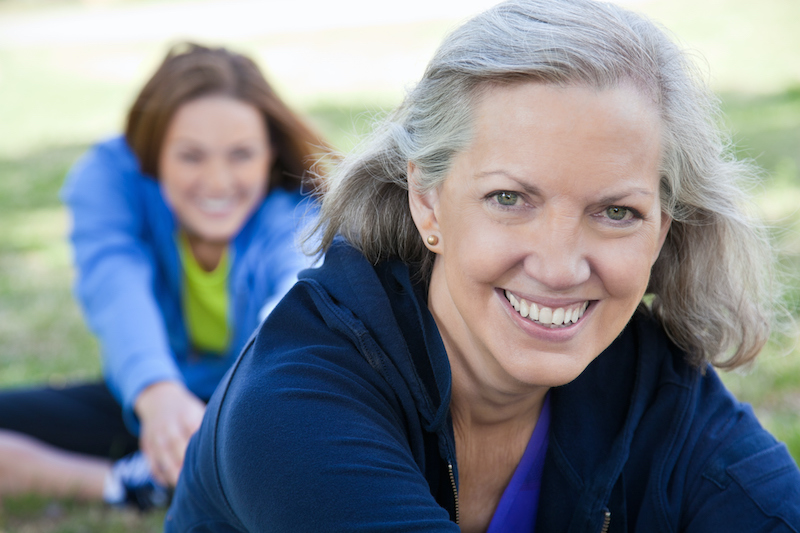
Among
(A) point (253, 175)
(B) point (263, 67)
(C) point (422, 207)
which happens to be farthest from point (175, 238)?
(C) point (422, 207)

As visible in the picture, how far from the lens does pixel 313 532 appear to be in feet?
4.95

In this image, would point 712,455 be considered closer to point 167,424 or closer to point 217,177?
point 167,424

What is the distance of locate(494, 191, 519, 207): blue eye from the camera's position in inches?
64.4

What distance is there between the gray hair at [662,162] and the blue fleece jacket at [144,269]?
1105 mm

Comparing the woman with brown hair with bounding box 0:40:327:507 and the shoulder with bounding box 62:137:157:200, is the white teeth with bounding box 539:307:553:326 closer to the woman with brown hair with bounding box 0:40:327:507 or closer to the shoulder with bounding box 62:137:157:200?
the woman with brown hair with bounding box 0:40:327:507

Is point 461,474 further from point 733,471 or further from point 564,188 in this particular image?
point 564,188

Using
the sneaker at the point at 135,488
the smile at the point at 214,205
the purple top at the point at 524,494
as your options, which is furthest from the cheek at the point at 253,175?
the purple top at the point at 524,494

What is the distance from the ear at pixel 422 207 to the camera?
72.6 inches

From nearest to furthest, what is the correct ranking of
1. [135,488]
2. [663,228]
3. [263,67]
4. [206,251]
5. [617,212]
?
[617,212], [663,228], [135,488], [206,251], [263,67]

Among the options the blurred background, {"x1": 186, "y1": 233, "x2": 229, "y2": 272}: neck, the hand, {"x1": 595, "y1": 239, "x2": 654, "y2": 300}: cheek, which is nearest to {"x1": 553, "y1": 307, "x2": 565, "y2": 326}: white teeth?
{"x1": 595, "y1": 239, "x2": 654, "y2": 300}: cheek

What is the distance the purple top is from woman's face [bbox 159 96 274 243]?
1.86m

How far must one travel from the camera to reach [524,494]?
2.01 meters

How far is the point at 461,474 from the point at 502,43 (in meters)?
1.00

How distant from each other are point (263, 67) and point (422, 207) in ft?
9.14
